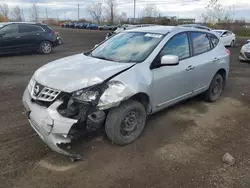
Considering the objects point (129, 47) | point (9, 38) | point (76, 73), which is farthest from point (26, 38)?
point (76, 73)

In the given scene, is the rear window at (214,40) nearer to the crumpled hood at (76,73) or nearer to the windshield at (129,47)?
the windshield at (129,47)

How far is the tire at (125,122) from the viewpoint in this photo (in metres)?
3.18

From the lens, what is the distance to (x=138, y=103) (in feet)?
11.3

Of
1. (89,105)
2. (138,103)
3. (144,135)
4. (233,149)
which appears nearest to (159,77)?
(138,103)

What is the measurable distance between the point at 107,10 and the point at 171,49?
211 ft

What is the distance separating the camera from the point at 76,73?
10.3 ft

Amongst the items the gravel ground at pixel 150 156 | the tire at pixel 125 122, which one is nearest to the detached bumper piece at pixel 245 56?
the gravel ground at pixel 150 156

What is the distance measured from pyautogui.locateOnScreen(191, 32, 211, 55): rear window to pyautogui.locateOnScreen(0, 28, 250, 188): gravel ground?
1269mm

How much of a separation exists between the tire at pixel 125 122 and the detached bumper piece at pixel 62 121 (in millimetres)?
222

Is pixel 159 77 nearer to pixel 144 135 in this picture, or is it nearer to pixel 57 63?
pixel 144 135

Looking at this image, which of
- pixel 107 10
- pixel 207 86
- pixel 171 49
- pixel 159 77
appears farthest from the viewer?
pixel 107 10

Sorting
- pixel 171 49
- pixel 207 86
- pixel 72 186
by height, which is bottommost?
pixel 72 186

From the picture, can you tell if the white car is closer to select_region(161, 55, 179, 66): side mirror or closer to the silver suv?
the silver suv

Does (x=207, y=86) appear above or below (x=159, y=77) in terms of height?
below
